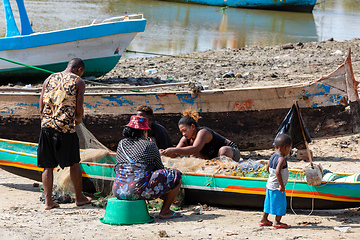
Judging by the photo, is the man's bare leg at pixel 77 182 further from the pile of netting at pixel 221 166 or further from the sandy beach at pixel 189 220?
the pile of netting at pixel 221 166

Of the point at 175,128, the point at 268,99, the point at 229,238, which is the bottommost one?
the point at 229,238

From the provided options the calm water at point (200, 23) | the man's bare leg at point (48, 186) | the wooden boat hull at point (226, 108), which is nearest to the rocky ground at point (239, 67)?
the calm water at point (200, 23)

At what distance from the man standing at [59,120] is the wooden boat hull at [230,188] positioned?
1.51 ft

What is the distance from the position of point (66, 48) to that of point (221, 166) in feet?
24.8

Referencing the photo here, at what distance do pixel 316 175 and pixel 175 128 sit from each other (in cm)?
280

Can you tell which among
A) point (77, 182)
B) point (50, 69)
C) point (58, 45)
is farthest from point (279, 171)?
point (50, 69)

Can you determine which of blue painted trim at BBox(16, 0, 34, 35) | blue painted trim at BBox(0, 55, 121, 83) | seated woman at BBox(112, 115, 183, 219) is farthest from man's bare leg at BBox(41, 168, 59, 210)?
blue painted trim at BBox(16, 0, 34, 35)

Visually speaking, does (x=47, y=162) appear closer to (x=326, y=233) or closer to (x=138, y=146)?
(x=138, y=146)

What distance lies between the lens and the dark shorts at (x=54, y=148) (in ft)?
15.2

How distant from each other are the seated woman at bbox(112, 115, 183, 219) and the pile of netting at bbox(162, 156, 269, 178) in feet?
1.93

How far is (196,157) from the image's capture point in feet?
18.0

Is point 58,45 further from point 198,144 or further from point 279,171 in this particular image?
point 279,171

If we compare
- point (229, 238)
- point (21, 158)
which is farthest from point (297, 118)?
point (21, 158)

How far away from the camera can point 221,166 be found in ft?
16.3
